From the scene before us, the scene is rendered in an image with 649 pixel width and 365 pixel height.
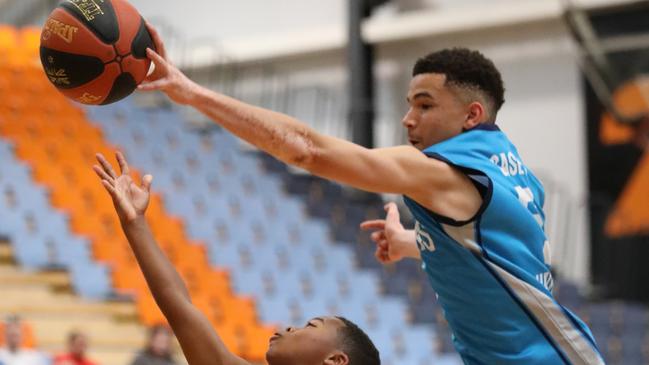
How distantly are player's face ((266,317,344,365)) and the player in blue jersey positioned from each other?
386mm

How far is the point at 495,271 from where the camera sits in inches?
109

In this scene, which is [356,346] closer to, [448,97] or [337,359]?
[337,359]

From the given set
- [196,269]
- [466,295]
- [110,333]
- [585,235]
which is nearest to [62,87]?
[466,295]

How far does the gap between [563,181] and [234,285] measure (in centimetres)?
500

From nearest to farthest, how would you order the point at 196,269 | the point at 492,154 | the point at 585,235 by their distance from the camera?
the point at 492,154, the point at 196,269, the point at 585,235

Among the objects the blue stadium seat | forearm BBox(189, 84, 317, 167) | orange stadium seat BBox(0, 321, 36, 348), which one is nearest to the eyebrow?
forearm BBox(189, 84, 317, 167)

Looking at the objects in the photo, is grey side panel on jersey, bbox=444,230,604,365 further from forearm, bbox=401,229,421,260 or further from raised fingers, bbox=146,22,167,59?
raised fingers, bbox=146,22,167,59

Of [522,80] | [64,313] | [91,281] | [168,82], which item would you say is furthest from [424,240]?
[522,80]

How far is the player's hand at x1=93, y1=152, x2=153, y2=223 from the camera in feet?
8.71

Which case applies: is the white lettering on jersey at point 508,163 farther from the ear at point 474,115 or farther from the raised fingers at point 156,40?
the raised fingers at point 156,40

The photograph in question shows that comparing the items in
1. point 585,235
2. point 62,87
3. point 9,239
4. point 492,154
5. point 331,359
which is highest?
point 62,87

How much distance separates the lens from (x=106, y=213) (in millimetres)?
10398

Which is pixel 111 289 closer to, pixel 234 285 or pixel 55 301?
pixel 55 301

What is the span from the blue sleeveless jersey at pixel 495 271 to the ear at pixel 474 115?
0.12 feet
